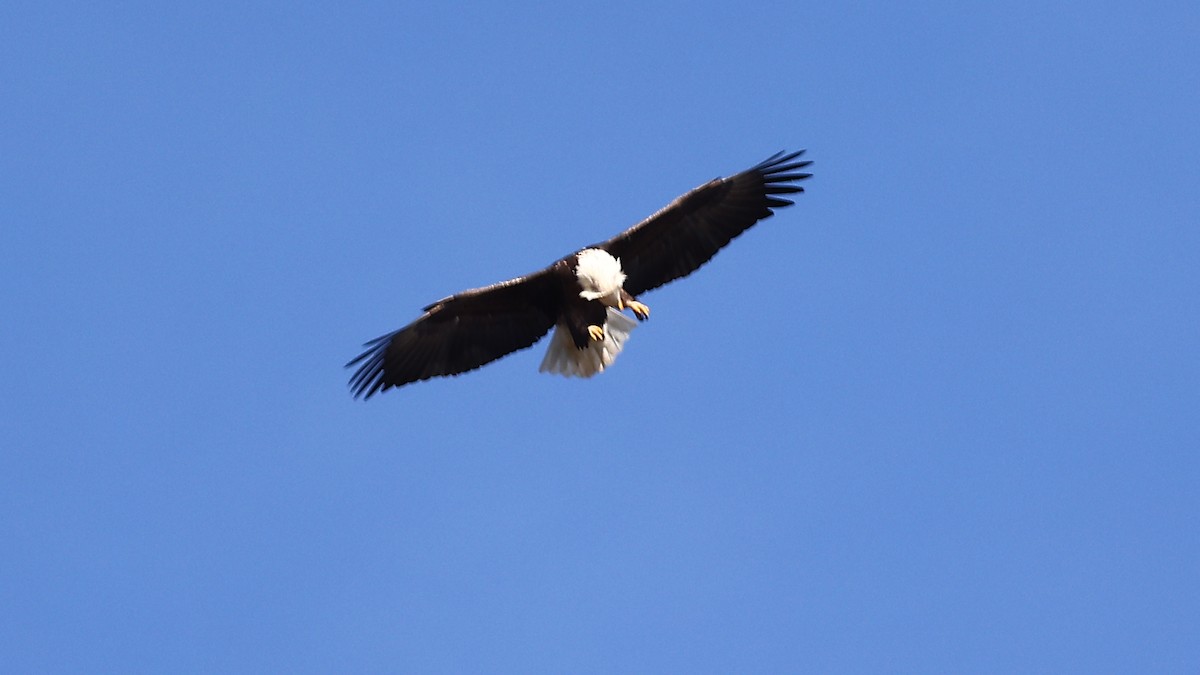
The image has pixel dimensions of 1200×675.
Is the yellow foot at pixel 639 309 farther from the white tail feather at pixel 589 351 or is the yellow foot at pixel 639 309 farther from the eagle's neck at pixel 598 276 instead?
the white tail feather at pixel 589 351

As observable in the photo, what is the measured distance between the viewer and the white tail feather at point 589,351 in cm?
1429

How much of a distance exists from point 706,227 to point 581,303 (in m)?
1.05

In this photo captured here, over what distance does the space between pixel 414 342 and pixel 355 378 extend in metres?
0.51

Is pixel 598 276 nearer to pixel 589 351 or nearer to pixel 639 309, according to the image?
pixel 639 309

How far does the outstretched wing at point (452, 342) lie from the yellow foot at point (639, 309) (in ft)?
2.09

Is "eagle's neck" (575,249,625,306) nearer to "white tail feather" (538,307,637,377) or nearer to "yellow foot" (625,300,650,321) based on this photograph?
"yellow foot" (625,300,650,321)

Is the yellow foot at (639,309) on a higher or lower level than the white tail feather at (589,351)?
lower

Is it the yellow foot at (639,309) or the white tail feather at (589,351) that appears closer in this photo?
the yellow foot at (639,309)

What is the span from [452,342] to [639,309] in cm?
138

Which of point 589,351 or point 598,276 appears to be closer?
point 598,276

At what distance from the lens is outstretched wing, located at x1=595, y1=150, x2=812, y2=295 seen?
1399 cm

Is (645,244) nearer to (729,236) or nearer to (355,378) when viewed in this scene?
(729,236)

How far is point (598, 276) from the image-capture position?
13484 millimetres

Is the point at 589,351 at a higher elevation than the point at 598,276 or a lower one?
higher
